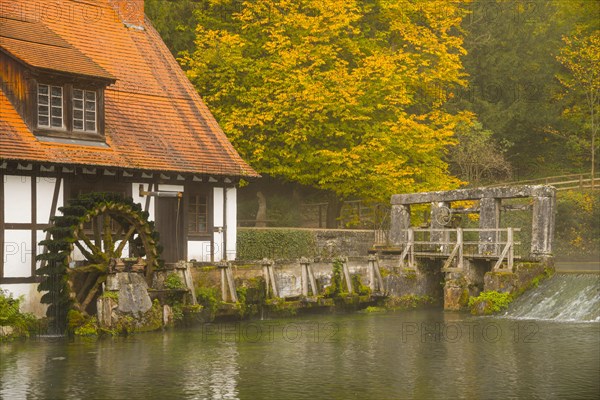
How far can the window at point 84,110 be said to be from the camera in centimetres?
2467

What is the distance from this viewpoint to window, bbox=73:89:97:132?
80.9 feet

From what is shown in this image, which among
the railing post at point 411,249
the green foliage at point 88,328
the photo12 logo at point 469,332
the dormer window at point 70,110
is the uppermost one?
the dormer window at point 70,110

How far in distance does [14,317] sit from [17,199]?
9.35ft

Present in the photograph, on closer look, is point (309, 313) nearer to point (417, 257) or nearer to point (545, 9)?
point (417, 257)

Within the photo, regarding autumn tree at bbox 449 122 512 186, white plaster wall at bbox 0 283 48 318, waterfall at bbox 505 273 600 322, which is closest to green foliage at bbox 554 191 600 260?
autumn tree at bbox 449 122 512 186

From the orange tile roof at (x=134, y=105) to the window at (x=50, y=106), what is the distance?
20.5 inches

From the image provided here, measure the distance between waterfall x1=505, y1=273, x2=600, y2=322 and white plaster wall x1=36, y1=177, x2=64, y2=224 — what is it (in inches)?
492

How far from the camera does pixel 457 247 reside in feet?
95.6

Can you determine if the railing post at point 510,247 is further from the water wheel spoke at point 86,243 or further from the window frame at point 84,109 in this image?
the window frame at point 84,109

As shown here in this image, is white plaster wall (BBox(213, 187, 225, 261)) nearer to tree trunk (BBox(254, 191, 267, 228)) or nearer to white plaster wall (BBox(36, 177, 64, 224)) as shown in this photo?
white plaster wall (BBox(36, 177, 64, 224))

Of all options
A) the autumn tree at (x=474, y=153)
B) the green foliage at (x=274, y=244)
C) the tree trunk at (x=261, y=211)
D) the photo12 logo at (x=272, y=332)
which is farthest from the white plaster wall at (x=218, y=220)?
the autumn tree at (x=474, y=153)

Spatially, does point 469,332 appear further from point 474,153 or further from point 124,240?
point 474,153

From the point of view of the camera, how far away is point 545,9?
55062 mm

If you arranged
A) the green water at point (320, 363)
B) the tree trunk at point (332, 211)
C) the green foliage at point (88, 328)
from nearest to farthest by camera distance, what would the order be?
the green water at point (320, 363) < the green foliage at point (88, 328) < the tree trunk at point (332, 211)
